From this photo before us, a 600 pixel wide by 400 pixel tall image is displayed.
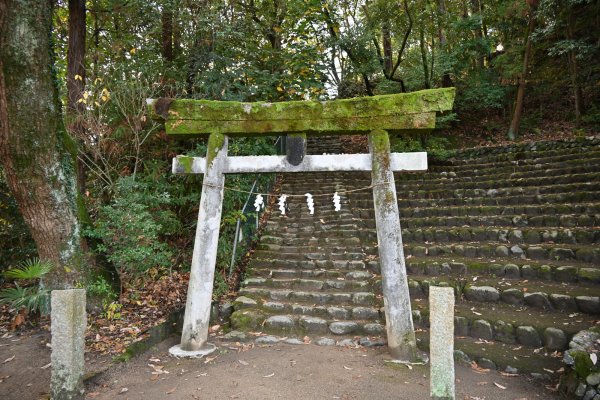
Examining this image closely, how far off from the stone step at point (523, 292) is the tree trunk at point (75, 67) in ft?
20.8

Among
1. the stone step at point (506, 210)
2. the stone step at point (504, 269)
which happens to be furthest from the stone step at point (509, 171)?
the stone step at point (504, 269)

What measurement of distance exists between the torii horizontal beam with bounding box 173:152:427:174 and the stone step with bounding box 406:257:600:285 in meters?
2.17

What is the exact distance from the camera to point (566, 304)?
4.61m

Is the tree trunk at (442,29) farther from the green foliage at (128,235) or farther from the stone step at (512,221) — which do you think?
the green foliage at (128,235)

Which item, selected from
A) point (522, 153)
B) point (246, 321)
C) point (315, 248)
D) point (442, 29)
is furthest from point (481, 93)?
point (246, 321)

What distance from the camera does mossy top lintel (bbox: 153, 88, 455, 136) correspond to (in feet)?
15.3

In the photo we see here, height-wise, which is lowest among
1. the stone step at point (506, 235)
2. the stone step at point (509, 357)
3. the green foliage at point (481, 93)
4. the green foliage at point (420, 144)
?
the stone step at point (509, 357)

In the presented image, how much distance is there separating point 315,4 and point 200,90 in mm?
4507

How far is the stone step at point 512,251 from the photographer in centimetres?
534

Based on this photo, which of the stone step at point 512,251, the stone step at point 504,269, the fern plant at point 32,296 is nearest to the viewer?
the fern plant at point 32,296

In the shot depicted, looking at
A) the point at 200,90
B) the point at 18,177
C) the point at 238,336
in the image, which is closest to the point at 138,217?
the point at 18,177

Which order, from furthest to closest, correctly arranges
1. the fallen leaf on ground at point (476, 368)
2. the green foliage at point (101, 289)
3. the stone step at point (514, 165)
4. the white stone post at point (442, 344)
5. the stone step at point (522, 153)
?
the stone step at point (522, 153) → the stone step at point (514, 165) → the green foliage at point (101, 289) → the fallen leaf on ground at point (476, 368) → the white stone post at point (442, 344)

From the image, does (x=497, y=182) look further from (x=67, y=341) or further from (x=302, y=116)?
(x=67, y=341)

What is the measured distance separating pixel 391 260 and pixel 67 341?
348 centimetres
